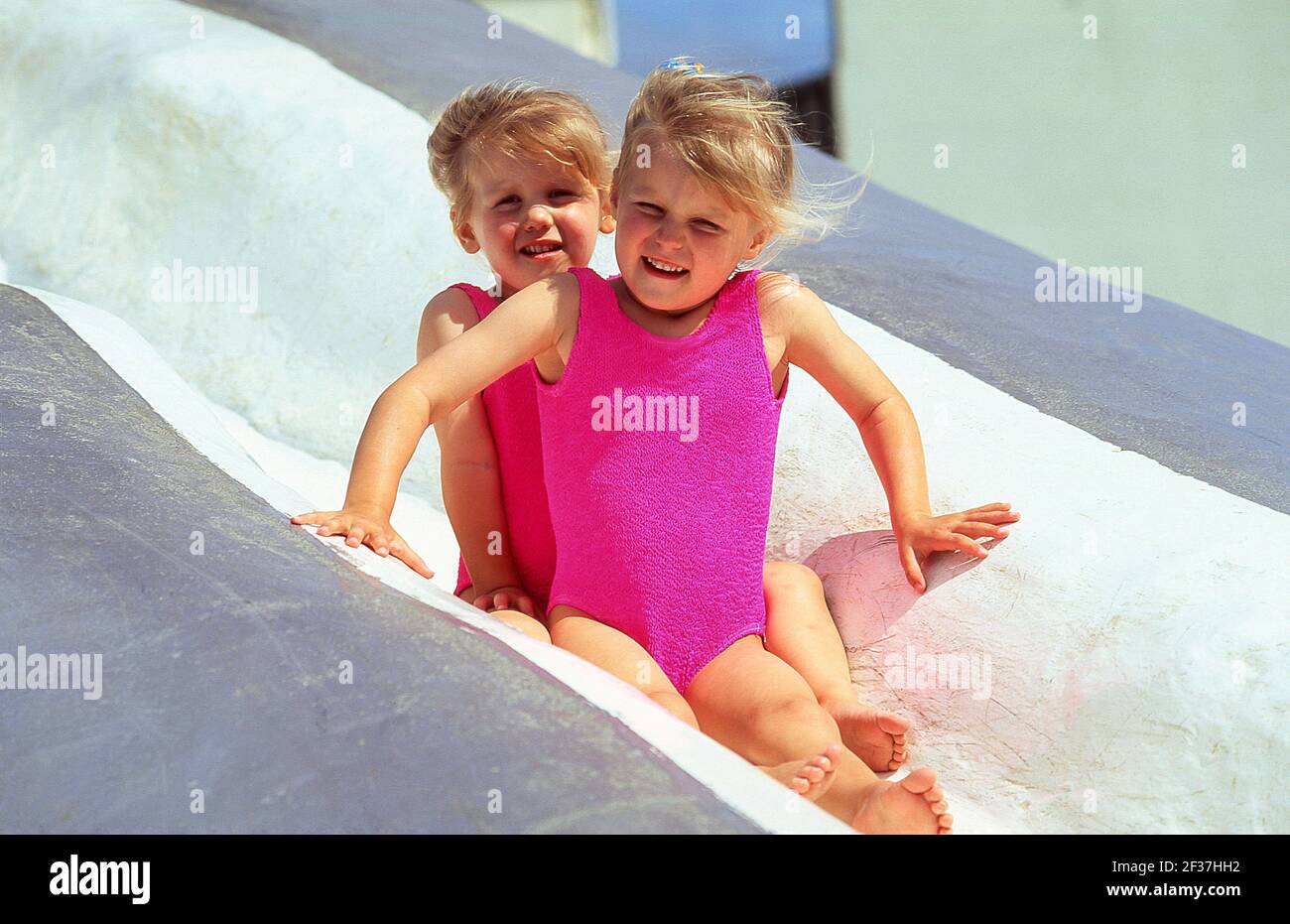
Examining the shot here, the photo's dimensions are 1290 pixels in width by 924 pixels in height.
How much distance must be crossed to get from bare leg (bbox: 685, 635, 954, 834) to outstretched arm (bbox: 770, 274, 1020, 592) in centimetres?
20

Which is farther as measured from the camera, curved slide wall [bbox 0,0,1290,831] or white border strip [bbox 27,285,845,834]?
curved slide wall [bbox 0,0,1290,831]

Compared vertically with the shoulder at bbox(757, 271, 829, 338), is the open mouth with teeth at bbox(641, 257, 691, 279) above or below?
above

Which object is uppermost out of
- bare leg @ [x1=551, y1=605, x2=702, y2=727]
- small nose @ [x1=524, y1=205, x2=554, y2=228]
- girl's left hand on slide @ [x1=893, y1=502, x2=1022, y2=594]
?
small nose @ [x1=524, y1=205, x2=554, y2=228]

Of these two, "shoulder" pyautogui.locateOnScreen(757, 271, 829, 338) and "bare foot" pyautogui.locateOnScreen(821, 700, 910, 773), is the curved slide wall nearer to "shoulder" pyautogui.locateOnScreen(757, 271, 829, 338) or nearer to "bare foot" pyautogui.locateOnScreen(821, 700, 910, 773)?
"bare foot" pyautogui.locateOnScreen(821, 700, 910, 773)

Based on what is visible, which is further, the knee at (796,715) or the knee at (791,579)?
the knee at (791,579)

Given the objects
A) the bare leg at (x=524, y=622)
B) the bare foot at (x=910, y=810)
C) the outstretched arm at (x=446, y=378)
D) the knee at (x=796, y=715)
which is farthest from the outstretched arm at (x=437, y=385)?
the bare foot at (x=910, y=810)

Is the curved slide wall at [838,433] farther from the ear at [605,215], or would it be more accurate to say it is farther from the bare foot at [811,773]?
the ear at [605,215]

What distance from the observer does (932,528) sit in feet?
5.16

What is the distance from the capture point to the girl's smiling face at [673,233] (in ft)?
4.81

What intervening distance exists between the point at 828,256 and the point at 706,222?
970 mm

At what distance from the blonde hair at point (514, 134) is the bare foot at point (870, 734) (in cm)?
71

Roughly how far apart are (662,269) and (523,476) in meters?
0.36

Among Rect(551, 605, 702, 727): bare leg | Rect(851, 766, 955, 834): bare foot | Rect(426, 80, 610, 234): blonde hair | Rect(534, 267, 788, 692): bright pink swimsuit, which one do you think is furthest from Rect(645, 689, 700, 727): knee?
Rect(426, 80, 610, 234): blonde hair

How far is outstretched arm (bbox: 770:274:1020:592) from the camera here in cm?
156
